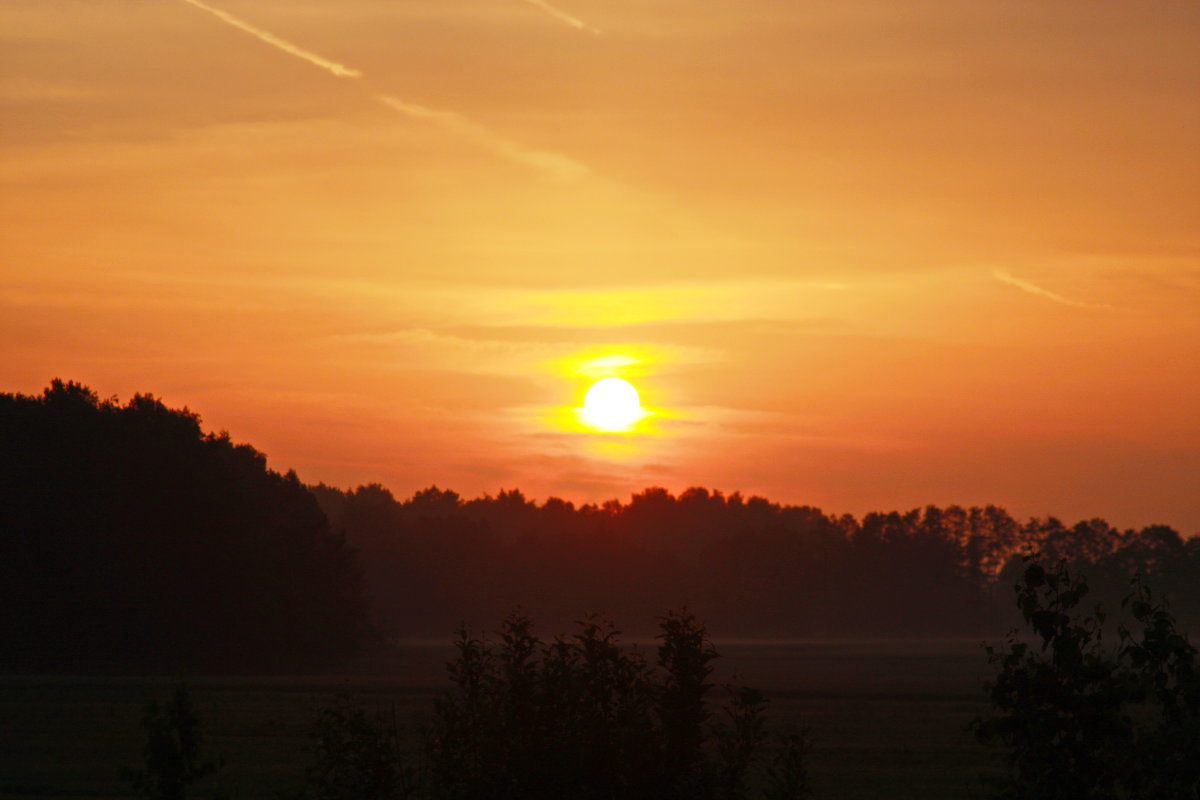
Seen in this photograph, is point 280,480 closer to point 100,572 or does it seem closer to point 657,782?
point 100,572

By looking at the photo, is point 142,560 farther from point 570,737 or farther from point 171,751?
point 171,751

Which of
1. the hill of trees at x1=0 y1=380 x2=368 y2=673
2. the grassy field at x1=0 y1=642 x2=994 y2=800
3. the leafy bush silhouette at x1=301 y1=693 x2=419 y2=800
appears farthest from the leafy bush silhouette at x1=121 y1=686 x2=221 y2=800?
the hill of trees at x1=0 y1=380 x2=368 y2=673

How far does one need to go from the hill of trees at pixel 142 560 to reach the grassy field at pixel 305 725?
8.77 m

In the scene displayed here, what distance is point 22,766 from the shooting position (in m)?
36.6

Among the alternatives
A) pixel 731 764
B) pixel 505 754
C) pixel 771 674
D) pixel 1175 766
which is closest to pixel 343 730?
pixel 505 754

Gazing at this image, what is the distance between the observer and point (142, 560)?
96.2 meters

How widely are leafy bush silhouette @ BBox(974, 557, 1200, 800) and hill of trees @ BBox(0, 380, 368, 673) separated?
8882 cm

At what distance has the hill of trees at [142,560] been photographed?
93312 millimetres

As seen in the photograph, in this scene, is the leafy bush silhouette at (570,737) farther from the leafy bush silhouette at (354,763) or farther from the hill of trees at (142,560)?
the hill of trees at (142,560)

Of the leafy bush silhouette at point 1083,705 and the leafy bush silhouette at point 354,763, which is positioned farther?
the leafy bush silhouette at point 354,763

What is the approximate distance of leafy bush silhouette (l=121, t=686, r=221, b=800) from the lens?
487 inches

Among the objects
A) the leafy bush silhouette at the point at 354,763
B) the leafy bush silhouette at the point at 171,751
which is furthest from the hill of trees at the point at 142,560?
the leafy bush silhouette at the point at 171,751

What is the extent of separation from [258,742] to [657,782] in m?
31.0

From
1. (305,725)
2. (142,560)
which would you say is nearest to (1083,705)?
(305,725)
